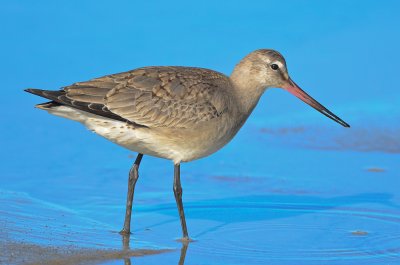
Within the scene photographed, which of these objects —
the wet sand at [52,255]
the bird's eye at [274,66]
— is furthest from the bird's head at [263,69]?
the wet sand at [52,255]

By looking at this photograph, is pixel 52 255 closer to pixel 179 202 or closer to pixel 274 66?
pixel 179 202

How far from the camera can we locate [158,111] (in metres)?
8.52

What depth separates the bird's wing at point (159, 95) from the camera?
8406 millimetres

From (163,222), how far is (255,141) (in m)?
2.72

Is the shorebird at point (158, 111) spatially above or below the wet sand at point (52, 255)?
above

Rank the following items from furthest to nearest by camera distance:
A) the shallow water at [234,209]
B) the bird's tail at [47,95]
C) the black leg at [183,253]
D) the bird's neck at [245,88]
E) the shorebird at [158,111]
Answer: the bird's neck at [245,88], the shorebird at [158,111], the bird's tail at [47,95], the shallow water at [234,209], the black leg at [183,253]

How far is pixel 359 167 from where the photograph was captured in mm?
10492

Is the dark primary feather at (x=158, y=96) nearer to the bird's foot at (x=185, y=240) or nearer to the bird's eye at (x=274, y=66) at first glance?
the bird's eye at (x=274, y=66)

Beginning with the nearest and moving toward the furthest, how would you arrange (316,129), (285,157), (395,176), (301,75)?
(395,176), (285,157), (316,129), (301,75)

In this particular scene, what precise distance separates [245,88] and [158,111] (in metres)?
0.89

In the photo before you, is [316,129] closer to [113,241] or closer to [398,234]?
[398,234]

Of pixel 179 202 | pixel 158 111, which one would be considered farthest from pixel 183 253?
pixel 158 111

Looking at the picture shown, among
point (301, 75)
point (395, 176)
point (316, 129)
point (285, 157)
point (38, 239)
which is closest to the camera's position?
point (38, 239)

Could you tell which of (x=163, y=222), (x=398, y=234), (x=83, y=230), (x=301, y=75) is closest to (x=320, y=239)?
(x=398, y=234)
